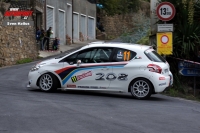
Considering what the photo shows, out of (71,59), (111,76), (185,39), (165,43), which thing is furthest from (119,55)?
(185,39)

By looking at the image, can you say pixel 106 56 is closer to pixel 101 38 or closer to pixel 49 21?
pixel 49 21

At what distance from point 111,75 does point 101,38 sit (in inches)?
1606

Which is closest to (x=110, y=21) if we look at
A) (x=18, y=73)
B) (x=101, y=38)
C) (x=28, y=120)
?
(x=101, y=38)

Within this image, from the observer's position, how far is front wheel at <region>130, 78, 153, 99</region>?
12.9m

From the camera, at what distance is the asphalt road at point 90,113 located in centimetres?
854

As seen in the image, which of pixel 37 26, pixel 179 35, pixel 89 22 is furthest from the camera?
pixel 89 22

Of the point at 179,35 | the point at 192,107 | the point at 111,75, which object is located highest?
the point at 179,35

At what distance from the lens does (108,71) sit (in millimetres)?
13172

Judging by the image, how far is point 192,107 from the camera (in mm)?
12180

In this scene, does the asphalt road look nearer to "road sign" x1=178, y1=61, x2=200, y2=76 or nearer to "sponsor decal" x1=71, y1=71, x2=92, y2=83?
"sponsor decal" x1=71, y1=71, x2=92, y2=83

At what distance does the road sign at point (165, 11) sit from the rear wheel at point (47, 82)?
4.37m

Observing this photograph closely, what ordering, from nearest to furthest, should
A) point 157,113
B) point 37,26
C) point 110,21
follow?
point 157,113 → point 37,26 → point 110,21

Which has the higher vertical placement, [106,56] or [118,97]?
[106,56]

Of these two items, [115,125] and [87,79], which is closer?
[115,125]
